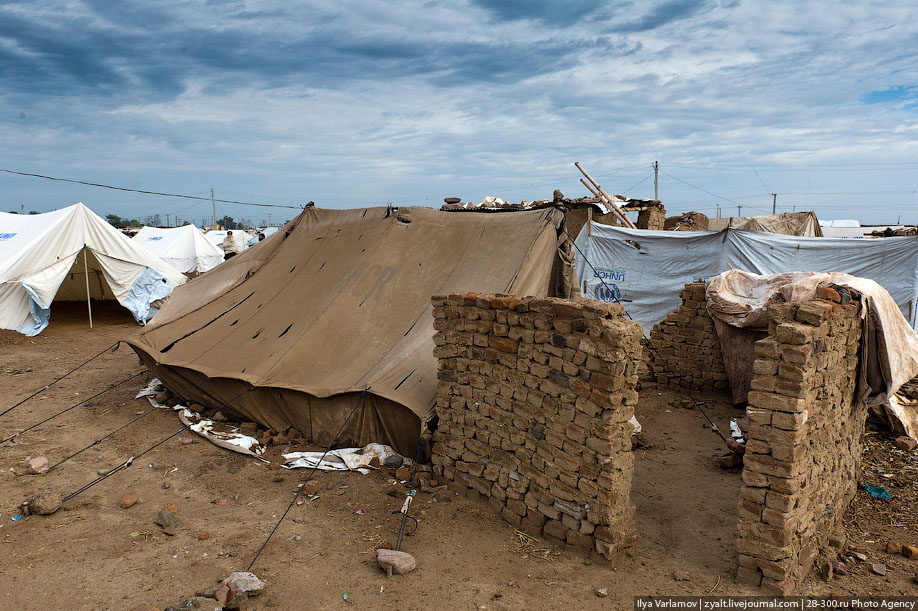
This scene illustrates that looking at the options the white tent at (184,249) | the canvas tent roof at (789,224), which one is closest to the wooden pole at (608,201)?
the canvas tent roof at (789,224)

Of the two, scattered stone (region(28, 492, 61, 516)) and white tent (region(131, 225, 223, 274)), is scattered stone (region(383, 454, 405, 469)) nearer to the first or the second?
scattered stone (region(28, 492, 61, 516))

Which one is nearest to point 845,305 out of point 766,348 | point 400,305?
point 766,348

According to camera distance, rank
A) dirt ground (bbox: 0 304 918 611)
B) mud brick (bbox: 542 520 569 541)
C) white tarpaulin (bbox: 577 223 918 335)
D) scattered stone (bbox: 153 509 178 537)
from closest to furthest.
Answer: dirt ground (bbox: 0 304 918 611) < mud brick (bbox: 542 520 569 541) < scattered stone (bbox: 153 509 178 537) < white tarpaulin (bbox: 577 223 918 335)

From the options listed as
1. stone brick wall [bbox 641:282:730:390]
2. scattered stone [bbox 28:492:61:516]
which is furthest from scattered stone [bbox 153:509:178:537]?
stone brick wall [bbox 641:282:730:390]

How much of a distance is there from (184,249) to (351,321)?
19634 millimetres

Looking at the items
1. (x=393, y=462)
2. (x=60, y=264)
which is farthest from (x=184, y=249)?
(x=393, y=462)

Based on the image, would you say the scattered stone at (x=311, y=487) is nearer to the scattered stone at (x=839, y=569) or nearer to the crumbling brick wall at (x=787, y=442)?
the crumbling brick wall at (x=787, y=442)

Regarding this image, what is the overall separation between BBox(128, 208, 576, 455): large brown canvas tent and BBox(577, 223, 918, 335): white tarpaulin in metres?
2.21

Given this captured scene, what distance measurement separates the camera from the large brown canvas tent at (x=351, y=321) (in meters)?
5.86

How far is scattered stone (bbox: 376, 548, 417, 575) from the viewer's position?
13.1 ft

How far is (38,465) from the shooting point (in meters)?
5.64

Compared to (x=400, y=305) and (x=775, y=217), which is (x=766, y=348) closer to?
(x=400, y=305)

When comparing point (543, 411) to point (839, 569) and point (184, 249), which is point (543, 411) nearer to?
point (839, 569)

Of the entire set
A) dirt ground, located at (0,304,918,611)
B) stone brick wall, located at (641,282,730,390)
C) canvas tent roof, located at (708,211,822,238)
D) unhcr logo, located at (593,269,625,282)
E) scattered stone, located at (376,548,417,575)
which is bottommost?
dirt ground, located at (0,304,918,611)
